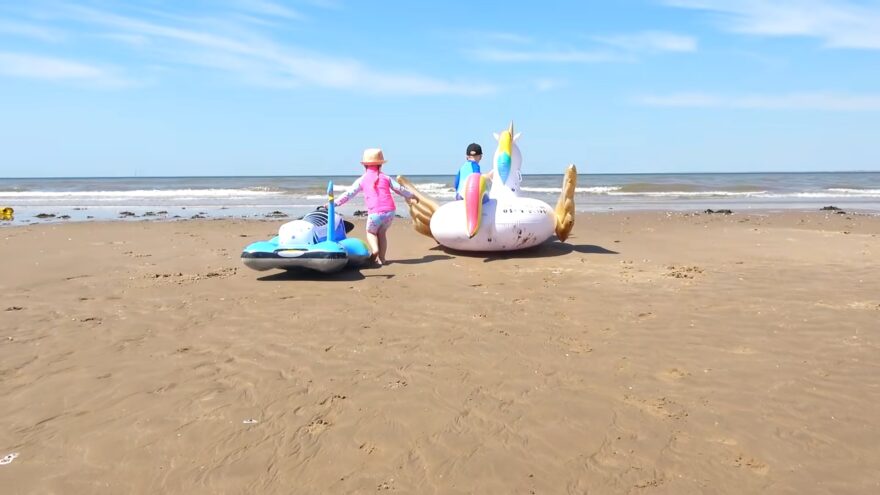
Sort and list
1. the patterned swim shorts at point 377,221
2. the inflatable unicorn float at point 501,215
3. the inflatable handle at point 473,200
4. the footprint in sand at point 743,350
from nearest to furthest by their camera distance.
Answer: the footprint in sand at point 743,350 → the patterned swim shorts at point 377,221 → the inflatable handle at point 473,200 → the inflatable unicorn float at point 501,215

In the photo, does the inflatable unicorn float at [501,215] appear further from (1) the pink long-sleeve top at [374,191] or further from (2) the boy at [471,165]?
(1) the pink long-sleeve top at [374,191]

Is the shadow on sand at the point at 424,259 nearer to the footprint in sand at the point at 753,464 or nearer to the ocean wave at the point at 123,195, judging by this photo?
the footprint in sand at the point at 753,464

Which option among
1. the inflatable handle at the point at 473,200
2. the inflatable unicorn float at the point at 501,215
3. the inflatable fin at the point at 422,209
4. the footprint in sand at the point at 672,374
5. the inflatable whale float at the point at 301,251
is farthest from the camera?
the inflatable fin at the point at 422,209

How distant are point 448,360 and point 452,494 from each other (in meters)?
1.74

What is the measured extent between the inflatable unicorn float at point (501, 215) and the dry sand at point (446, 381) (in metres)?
1.14

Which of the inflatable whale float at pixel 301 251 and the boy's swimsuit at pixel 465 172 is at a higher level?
the boy's swimsuit at pixel 465 172

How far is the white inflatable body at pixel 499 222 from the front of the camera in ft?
29.8

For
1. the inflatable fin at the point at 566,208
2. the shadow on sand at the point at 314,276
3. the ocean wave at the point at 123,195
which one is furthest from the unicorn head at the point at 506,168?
the ocean wave at the point at 123,195

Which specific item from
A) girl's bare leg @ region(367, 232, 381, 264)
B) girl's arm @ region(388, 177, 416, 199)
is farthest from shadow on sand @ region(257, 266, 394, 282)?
girl's arm @ region(388, 177, 416, 199)

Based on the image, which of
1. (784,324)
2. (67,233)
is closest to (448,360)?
(784,324)

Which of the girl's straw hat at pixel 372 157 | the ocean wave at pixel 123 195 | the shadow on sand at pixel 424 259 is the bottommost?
the shadow on sand at pixel 424 259

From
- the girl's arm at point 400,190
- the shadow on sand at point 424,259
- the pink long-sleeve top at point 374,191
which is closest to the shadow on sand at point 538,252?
the shadow on sand at point 424,259

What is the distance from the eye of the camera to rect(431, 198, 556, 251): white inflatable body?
9.09 metres

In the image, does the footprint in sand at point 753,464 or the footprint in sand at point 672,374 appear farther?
the footprint in sand at point 672,374
